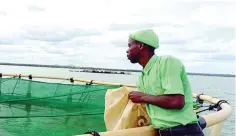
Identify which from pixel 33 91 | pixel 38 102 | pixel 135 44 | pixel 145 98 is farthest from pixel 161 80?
pixel 33 91

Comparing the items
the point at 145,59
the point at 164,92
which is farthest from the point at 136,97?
the point at 145,59

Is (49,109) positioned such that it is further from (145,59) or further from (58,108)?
(145,59)

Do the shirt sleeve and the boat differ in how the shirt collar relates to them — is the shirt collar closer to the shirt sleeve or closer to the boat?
the shirt sleeve

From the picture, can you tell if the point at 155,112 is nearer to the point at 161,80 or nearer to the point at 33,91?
the point at 161,80

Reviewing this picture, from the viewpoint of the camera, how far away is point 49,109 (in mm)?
6133

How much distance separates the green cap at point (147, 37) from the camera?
2.57 metres

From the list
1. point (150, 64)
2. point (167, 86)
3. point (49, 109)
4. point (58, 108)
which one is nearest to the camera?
point (167, 86)

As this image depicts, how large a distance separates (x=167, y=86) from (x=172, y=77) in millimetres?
63

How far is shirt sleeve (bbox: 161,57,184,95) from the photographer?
7.86 feet

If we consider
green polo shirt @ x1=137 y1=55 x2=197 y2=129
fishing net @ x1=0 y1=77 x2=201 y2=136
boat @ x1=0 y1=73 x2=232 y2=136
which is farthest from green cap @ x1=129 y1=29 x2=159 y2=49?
fishing net @ x1=0 y1=77 x2=201 y2=136

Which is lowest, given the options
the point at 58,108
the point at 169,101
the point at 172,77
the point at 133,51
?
the point at 58,108

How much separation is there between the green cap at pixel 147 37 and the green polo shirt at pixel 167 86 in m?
0.11

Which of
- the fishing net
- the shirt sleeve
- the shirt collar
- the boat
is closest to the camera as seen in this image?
the shirt sleeve

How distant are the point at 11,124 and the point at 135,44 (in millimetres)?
3086
